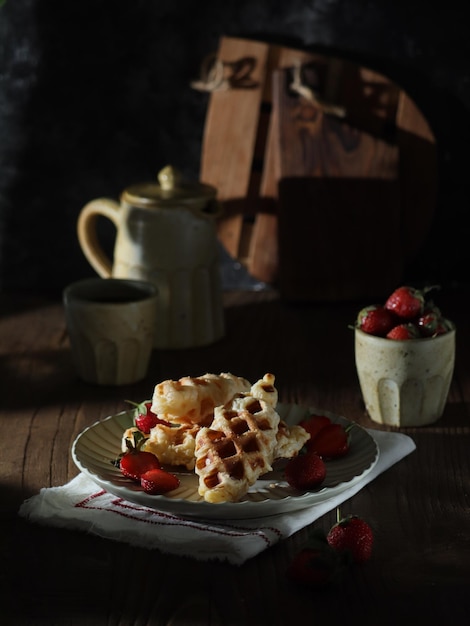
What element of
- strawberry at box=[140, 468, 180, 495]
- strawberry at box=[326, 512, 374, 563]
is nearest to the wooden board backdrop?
strawberry at box=[140, 468, 180, 495]

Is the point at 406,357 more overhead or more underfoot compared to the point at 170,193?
more underfoot

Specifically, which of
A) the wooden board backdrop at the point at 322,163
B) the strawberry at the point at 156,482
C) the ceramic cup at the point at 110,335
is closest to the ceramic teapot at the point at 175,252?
the ceramic cup at the point at 110,335

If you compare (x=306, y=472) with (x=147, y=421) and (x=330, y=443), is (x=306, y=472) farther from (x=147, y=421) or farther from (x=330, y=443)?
(x=147, y=421)

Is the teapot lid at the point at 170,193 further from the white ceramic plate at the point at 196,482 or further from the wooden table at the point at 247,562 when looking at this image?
the white ceramic plate at the point at 196,482

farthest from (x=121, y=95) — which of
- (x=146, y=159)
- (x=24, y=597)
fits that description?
(x=24, y=597)

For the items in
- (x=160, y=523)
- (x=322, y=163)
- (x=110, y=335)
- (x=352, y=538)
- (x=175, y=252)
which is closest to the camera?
(x=352, y=538)

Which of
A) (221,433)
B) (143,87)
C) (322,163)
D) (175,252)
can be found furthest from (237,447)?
(143,87)

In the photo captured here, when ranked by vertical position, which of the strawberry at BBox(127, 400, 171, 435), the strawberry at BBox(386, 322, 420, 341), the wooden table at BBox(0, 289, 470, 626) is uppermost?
the strawberry at BBox(386, 322, 420, 341)

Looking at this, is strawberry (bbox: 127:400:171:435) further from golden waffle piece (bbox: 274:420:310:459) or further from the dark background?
the dark background
